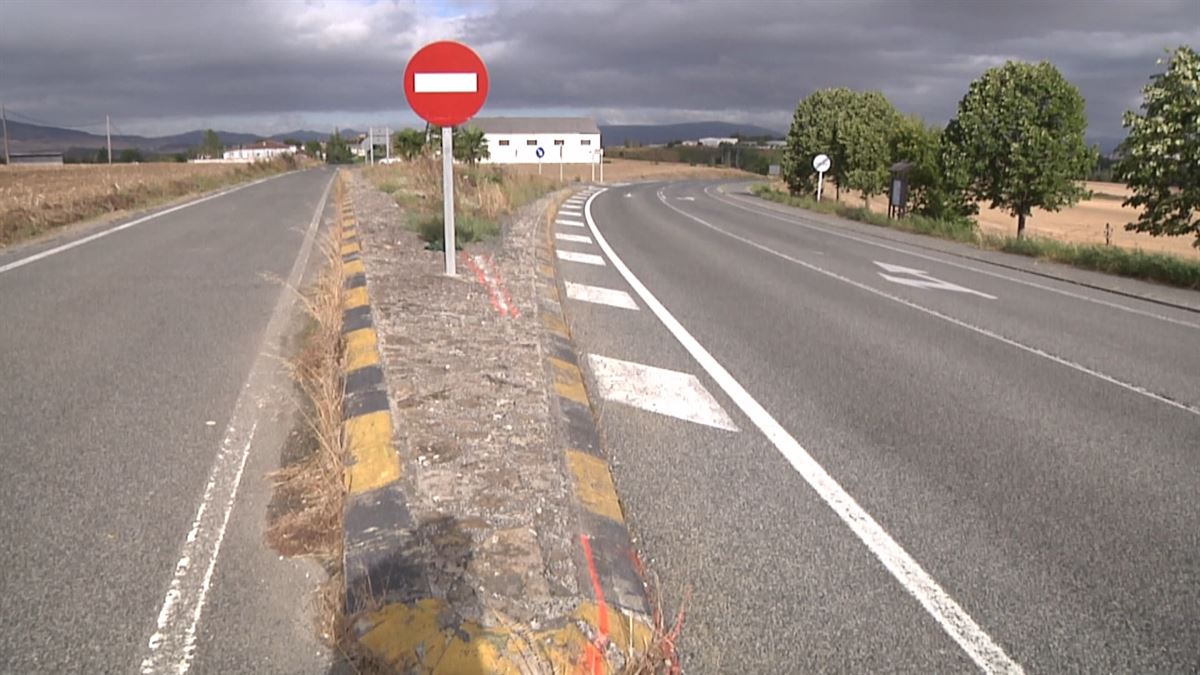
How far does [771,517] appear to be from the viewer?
4309mm

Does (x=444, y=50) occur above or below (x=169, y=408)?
above

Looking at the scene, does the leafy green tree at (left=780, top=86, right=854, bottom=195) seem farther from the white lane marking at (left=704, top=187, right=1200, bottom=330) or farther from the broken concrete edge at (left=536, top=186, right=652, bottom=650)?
the broken concrete edge at (left=536, top=186, right=652, bottom=650)

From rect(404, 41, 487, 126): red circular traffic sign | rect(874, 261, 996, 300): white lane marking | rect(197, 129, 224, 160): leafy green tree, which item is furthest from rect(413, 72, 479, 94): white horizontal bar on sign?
rect(197, 129, 224, 160): leafy green tree

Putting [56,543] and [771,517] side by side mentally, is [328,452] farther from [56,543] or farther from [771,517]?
[771,517]

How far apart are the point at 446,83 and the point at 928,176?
23.1 metres

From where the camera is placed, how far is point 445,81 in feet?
27.2

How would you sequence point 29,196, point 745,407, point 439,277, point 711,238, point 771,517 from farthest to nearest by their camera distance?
point 711,238, point 29,196, point 439,277, point 745,407, point 771,517

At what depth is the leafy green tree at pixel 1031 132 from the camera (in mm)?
23000

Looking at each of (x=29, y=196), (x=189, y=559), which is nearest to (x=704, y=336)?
(x=189, y=559)

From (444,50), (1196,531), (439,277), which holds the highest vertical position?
(444,50)

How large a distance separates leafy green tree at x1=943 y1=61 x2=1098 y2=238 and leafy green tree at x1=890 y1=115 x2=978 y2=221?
1410 millimetres

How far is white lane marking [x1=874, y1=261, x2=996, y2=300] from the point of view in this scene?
41.6 ft

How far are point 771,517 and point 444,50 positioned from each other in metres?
5.72

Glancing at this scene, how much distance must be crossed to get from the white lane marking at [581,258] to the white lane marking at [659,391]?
689 centimetres
